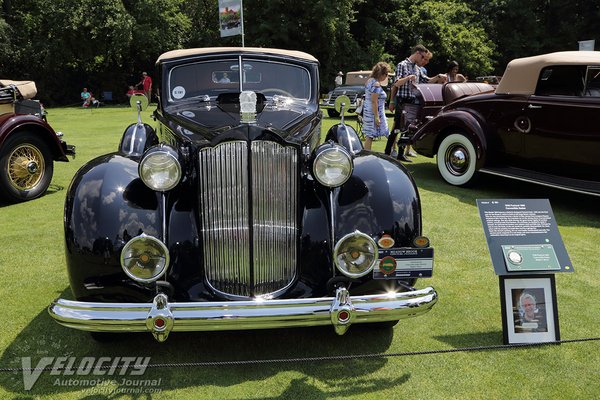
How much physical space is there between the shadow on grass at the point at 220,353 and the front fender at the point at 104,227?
459mm

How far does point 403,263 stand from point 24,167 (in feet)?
17.5

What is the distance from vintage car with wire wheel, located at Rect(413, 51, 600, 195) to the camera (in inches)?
217

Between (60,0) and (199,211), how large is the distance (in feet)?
92.6

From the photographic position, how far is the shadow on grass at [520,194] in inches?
222

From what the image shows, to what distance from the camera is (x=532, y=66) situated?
6.03 m

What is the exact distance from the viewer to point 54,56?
27.0 m

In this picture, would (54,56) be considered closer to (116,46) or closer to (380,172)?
(116,46)

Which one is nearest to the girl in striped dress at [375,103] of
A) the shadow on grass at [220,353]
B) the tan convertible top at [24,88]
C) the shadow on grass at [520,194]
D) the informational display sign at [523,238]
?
the shadow on grass at [520,194]

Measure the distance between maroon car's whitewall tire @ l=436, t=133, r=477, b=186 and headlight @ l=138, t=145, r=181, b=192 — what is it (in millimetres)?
4946

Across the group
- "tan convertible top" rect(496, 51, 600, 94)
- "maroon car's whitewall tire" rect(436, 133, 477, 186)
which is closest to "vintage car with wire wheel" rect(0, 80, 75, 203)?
"maroon car's whitewall tire" rect(436, 133, 477, 186)

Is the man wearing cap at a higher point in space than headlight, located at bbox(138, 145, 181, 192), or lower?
higher

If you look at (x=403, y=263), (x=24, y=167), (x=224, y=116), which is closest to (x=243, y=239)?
(x=403, y=263)

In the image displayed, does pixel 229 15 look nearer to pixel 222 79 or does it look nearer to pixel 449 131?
pixel 449 131

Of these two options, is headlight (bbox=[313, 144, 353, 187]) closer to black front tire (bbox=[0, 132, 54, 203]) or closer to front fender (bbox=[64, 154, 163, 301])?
front fender (bbox=[64, 154, 163, 301])
